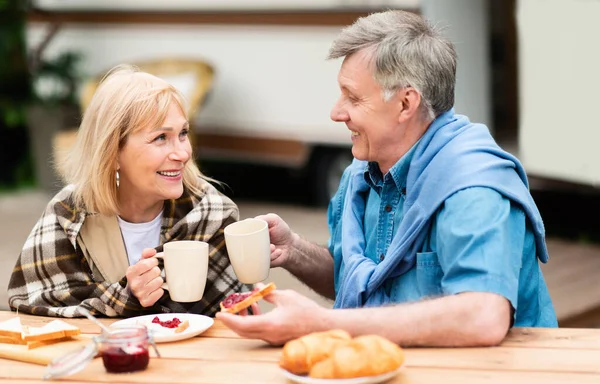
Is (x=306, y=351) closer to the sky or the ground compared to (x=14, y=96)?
closer to the sky

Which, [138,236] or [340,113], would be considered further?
[138,236]

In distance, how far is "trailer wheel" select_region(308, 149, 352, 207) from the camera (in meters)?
8.23

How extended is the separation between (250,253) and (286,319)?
0.36 meters

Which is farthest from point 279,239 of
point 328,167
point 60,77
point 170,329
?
point 60,77

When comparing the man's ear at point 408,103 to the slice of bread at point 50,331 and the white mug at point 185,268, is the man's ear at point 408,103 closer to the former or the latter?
the white mug at point 185,268

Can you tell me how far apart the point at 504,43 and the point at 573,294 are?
443 cm

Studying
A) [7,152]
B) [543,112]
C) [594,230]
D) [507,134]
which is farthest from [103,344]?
[7,152]

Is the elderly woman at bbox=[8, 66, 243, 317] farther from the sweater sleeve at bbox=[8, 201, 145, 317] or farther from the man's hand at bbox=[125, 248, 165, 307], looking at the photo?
the man's hand at bbox=[125, 248, 165, 307]

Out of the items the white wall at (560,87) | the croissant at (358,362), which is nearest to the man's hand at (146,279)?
the croissant at (358,362)

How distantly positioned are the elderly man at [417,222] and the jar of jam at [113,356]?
23 centimetres

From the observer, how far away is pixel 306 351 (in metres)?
2.20

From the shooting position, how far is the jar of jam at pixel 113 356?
7.49 ft

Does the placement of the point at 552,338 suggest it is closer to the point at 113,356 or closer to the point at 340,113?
the point at 340,113

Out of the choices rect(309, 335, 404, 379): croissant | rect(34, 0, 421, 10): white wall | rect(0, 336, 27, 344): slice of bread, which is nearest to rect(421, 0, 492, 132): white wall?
rect(34, 0, 421, 10): white wall
